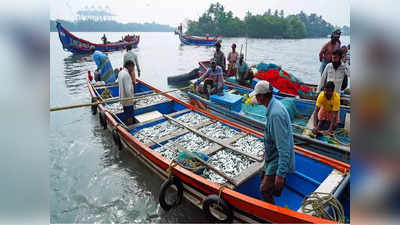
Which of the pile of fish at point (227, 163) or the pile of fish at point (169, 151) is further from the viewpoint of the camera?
the pile of fish at point (169, 151)

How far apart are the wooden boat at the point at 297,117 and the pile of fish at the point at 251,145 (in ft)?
3.83

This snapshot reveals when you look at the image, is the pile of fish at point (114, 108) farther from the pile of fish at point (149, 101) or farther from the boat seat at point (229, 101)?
the boat seat at point (229, 101)

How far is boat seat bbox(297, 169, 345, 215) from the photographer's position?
356cm

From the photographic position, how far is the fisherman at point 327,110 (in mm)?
5207

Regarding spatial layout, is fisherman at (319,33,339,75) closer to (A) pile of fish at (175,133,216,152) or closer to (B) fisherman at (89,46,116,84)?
(A) pile of fish at (175,133,216,152)

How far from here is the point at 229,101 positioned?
7492mm

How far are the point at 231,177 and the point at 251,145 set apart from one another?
1.31 meters

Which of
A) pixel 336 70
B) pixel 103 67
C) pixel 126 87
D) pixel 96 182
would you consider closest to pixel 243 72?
pixel 336 70

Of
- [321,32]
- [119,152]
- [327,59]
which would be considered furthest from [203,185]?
[321,32]

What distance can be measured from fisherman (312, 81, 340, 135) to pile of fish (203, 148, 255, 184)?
7.59 ft

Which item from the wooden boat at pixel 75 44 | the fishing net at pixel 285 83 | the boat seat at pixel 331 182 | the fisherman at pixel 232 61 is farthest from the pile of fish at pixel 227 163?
the wooden boat at pixel 75 44

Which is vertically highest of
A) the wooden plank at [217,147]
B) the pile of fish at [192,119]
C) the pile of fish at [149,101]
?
the pile of fish at [149,101]

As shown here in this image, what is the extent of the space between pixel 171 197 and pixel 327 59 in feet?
22.3
